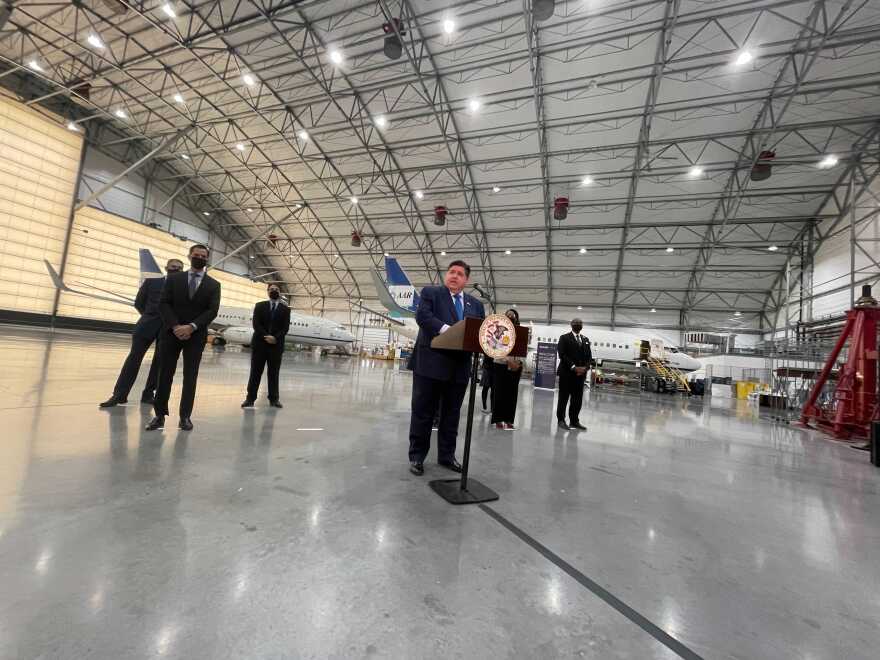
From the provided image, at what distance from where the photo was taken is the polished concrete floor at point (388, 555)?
1.00 meters

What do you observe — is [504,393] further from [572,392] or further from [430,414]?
[430,414]

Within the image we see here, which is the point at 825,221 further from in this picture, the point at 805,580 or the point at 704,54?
the point at 805,580

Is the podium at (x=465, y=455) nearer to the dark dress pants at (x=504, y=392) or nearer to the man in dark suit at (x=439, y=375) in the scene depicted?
the man in dark suit at (x=439, y=375)

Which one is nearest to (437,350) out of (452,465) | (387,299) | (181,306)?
(452,465)

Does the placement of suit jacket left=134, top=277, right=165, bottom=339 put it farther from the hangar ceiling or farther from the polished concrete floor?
the hangar ceiling

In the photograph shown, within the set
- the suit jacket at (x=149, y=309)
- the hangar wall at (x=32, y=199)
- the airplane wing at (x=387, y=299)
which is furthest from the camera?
the hangar wall at (x=32, y=199)

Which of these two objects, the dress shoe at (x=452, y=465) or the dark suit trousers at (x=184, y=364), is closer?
the dress shoe at (x=452, y=465)

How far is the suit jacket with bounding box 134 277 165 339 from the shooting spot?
3.86 m

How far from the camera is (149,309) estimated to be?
13.1 feet

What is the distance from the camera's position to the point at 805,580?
1528mm

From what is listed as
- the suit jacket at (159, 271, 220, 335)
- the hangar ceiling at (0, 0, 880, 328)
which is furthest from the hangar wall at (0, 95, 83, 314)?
the suit jacket at (159, 271, 220, 335)

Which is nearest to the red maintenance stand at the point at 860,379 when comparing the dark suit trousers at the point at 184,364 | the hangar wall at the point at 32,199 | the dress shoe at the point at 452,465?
the dress shoe at the point at 452,465

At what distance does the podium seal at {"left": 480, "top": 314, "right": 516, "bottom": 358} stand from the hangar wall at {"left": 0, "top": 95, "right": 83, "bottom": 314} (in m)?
27.2

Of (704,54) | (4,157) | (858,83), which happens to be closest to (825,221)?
(858,83)
